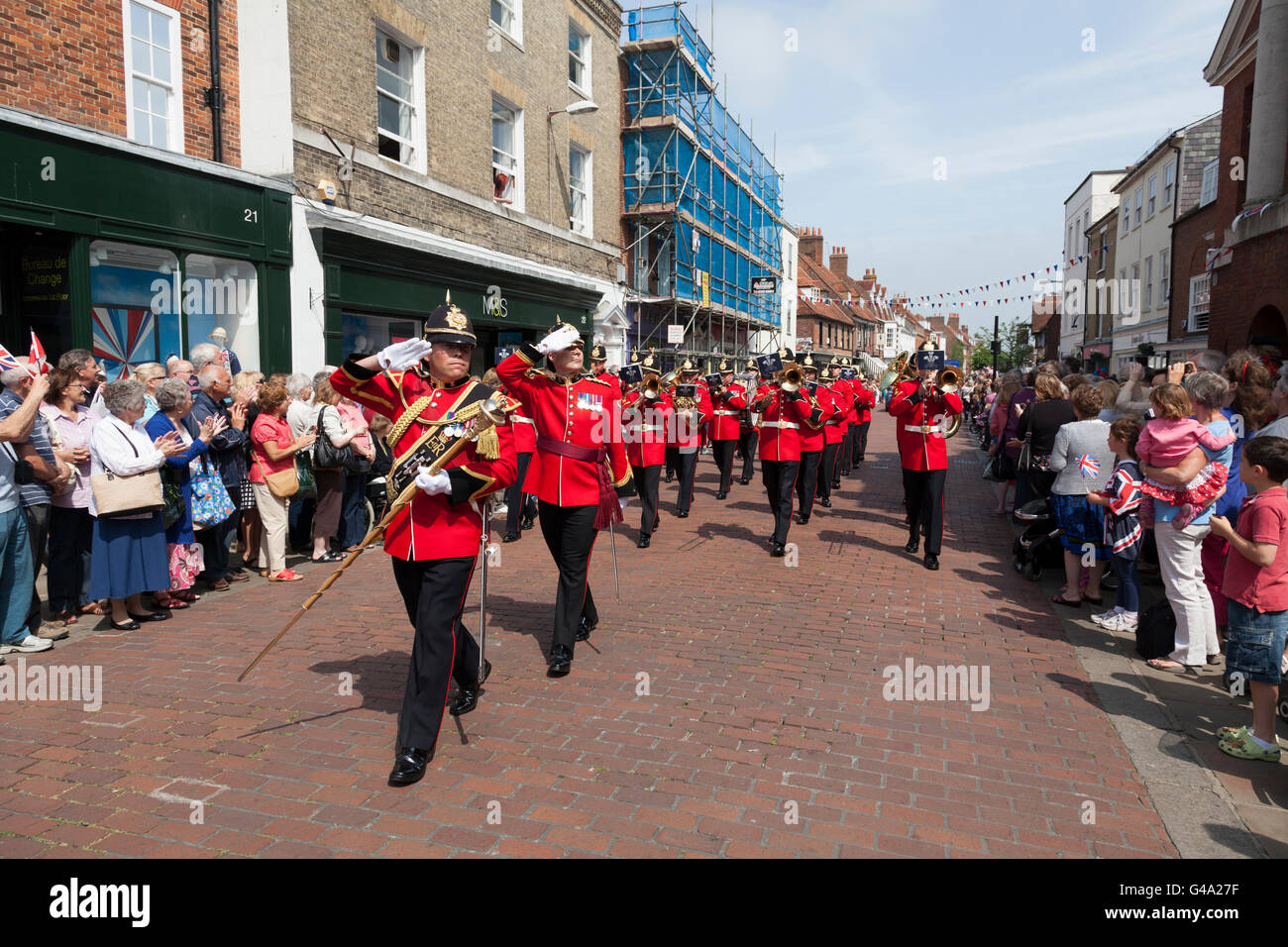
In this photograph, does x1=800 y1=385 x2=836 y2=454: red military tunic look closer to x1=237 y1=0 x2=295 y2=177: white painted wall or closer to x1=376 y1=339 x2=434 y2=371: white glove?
x1=376 y1=339 x2=434 y2=371: white glove

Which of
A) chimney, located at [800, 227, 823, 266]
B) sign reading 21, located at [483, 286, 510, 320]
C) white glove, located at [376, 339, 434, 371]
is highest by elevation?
chimney, located at [800, 227, 823, 266]

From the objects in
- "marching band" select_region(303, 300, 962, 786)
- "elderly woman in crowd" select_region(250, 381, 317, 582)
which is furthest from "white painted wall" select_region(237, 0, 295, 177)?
"marching band" select_region(303, 300, 962, 786)

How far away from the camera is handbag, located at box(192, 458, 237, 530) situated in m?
7.12

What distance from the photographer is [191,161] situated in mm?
10594

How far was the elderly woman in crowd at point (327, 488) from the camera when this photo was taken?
28.1 ft

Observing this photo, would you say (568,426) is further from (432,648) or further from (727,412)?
(727,412)

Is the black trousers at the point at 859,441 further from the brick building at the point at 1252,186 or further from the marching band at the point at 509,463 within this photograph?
the marching band at the point at 509,463

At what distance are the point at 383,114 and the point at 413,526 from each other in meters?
12.2

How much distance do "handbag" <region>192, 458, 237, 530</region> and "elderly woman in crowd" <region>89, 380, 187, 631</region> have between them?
607mm

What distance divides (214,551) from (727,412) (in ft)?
29.0

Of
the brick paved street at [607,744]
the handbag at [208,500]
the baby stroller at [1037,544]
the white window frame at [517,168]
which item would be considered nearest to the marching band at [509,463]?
the brick paved street at [607,744]

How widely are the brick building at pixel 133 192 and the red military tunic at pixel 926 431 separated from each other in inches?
343

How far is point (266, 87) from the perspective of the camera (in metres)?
11.6

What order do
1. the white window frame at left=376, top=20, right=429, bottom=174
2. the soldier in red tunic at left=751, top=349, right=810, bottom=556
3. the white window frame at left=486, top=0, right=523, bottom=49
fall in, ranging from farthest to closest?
the white window frame at left=486, top=0, right=523, bottom=49
the white window frame at left=376, top=20, right=429, bottom=174
the soldier in red tunic at left=751, top=349, right=810, bottom=556
